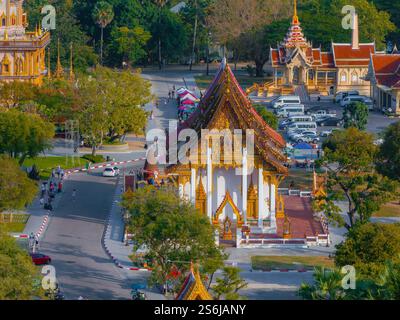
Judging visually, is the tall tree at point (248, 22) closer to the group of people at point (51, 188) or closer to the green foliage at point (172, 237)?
the group of people at point (51, 188)

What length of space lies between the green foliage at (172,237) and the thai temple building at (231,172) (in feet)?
27.9

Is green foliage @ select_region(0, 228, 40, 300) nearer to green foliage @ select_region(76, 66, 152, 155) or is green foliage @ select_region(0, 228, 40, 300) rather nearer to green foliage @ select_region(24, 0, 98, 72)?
green foliage @ select_region(76, 66, 152, 155)

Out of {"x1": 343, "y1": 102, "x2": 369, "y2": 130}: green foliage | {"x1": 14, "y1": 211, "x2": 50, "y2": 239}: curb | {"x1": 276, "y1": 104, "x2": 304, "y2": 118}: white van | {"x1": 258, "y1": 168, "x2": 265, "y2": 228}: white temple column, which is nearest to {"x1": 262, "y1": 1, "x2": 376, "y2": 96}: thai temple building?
{"x1": 276, "y1": 104, "x2": 304, "y2": 118}: white van

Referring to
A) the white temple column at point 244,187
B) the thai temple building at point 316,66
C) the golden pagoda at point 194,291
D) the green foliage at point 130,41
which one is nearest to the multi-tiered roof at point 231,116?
the white temple column at point 244,187

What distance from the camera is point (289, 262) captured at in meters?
67.8

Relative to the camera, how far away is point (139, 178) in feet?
278

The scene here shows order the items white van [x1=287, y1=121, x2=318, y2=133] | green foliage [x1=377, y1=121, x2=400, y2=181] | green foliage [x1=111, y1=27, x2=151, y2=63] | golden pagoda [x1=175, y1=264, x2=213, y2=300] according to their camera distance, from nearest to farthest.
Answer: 1. golden pagoda [x1=175, y1=264, x2=213, y2=300]
2. green foliage [x1=377, y1=121, x2=400, y2=181]
3. white van [x1=287, y1=121, x2=318, y2=133]
4. green foliage [x1=111, y1=27, x2=151, y2=63]

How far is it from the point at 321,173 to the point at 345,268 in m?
30.0

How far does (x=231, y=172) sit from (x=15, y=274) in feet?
71.2

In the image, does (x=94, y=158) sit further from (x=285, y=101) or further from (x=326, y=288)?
(x=326, y=288)

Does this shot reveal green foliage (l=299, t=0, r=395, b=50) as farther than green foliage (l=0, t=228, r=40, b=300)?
Yes

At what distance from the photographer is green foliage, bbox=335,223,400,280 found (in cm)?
5912

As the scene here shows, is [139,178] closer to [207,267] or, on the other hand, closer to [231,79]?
[231,79]

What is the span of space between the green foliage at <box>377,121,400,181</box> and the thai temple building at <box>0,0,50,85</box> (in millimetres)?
41555
